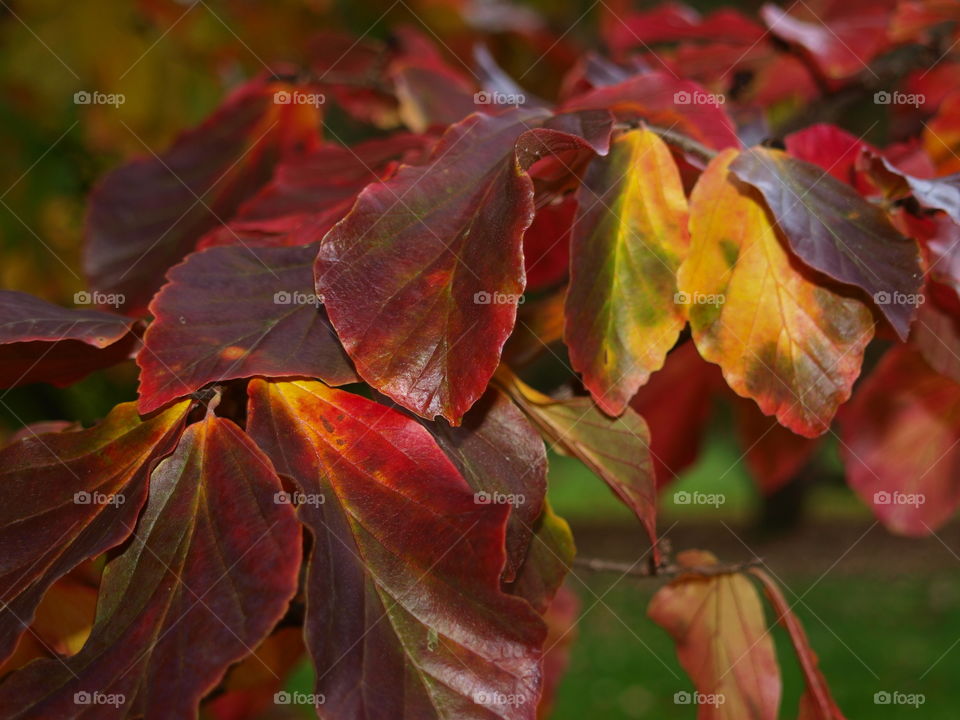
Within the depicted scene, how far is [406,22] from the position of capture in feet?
5.38

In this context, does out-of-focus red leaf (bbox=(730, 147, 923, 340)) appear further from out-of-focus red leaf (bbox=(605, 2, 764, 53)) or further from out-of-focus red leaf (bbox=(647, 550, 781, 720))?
out-of-focus red leaf (bbox=(605, 2, 764, 53))

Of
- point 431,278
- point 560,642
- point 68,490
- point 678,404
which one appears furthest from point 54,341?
point 560,642

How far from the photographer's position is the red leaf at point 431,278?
411mm

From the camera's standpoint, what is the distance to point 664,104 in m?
0.55

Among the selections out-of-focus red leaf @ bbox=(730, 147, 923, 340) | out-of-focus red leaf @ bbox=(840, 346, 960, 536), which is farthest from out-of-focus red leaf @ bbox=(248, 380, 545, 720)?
out-of-focus red leaf @ bbox=(840, 346, 960, 536)

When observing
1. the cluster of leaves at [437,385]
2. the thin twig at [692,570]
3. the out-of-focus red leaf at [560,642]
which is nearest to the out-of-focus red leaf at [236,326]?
the cluster of leaves at [437,385]

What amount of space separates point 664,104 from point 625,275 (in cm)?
13

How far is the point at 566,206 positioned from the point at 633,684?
293cm

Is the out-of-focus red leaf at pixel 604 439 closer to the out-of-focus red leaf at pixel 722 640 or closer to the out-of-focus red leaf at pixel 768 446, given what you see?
the out-of-focus red leaf at pixel 722 640

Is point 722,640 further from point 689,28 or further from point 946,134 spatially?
point 689,28

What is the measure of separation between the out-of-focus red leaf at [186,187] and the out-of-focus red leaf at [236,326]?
21 cm

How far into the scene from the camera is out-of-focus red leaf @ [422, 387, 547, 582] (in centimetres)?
45

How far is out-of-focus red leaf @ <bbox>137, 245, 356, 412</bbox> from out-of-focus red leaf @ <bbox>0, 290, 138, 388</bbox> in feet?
0.12

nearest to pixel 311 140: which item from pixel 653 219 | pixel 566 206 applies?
pixel 566 206
